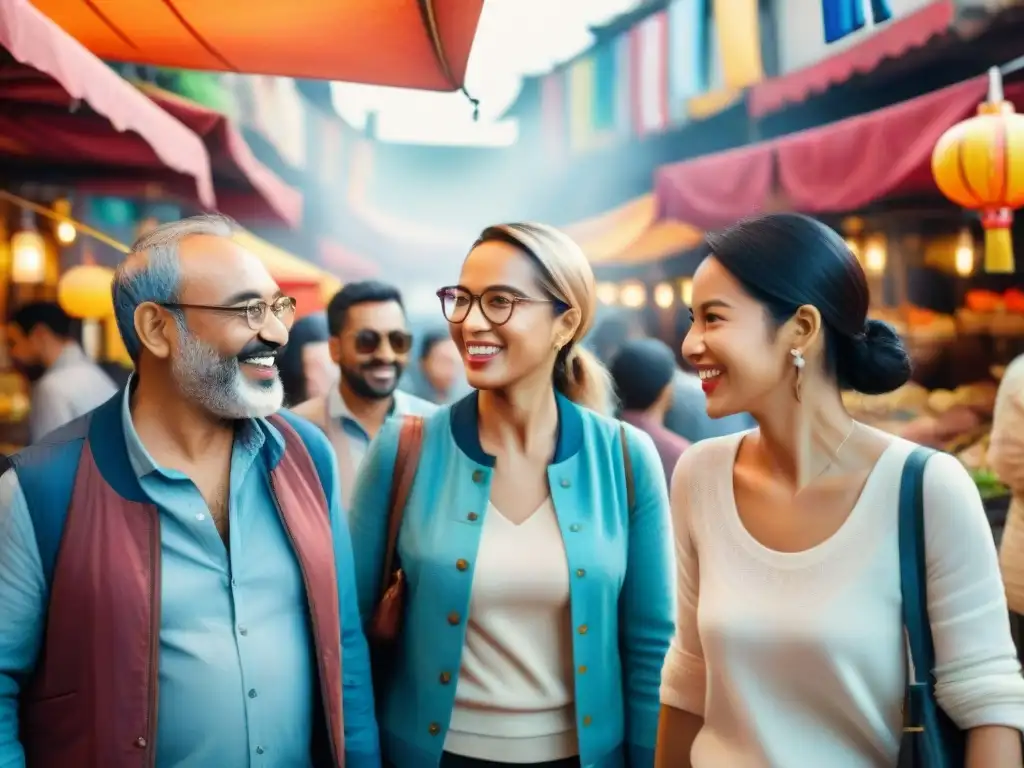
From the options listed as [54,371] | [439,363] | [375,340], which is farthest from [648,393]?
[54,371]

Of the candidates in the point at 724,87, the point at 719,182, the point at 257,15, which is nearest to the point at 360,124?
the point at 724,87

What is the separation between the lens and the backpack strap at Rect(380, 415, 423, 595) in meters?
1.83

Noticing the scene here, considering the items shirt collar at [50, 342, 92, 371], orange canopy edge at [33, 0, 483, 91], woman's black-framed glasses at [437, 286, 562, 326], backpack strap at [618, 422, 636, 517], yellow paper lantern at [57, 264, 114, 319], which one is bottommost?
backpack strap at [618, 422, 636, 517]

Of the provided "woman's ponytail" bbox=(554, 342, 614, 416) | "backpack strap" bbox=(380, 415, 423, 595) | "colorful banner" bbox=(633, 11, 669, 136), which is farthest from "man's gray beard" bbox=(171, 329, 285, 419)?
"colorful banner" bbox=(633, 11, 669, 136)

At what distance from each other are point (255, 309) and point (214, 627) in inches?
20.4

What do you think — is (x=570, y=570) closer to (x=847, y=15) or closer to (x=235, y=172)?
(x=847, y=15)

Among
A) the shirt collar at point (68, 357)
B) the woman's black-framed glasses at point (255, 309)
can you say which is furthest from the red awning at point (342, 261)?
the woman's black-framed glasses at point (255, 309)

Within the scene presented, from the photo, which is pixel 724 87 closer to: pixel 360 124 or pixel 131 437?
pixel 360 124

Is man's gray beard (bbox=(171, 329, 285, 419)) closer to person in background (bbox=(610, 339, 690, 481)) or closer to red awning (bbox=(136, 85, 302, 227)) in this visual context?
person in background (bbox=(610, 339, 690, 481))

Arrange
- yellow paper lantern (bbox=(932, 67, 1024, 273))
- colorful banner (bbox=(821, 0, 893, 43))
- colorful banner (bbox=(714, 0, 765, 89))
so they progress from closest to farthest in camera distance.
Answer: colorful banner (bbox=(821, 0, 893, 43)), yellow paper lantern (bbox=(932, 67, 1024, 273)), colorful banner (bbox=(714, 0, 765, 89))

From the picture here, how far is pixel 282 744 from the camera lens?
1.56 m

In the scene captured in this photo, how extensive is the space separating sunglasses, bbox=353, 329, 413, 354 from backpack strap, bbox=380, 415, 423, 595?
100cm

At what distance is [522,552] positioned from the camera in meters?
1.75

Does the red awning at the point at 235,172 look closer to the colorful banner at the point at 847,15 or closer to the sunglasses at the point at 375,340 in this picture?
the sunglasses at the point at 375,340
